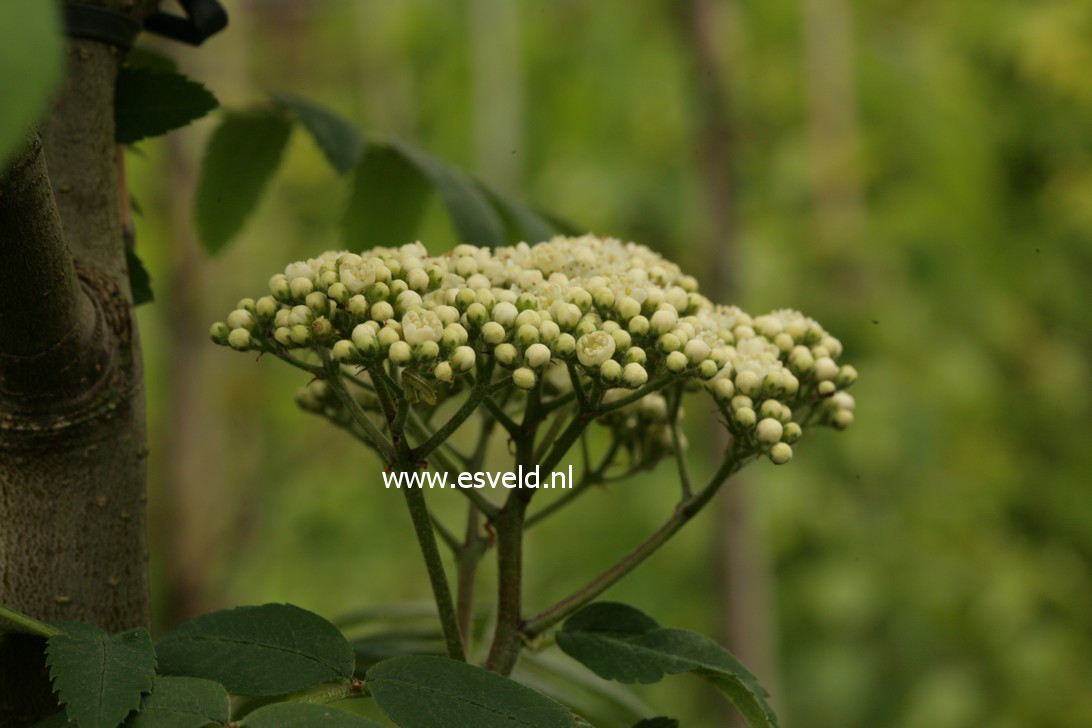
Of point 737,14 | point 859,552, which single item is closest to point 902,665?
point 859,552

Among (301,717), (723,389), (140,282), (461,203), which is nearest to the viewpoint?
(301,717)

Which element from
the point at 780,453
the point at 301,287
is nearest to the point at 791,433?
the point at 780,453

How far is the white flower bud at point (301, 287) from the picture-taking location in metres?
0.74

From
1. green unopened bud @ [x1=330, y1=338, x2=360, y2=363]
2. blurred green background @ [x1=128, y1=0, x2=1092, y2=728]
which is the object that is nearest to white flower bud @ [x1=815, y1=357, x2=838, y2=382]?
green unopened bud @ [x1=330, y1=338, x2=360, y2=363]

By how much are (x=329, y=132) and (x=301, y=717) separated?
1.89ft

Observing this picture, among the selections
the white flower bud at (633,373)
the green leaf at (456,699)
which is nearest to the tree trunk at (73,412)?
the green leaf at (456,699)

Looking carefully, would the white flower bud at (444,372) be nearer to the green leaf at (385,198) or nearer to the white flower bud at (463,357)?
the white flower bud at (463,357)

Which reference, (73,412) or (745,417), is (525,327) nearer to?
(745,417)

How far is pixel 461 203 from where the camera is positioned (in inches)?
40.8

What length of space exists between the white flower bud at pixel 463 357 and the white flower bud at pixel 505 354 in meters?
0.02

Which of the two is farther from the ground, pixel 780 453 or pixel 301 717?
pixel 780 453

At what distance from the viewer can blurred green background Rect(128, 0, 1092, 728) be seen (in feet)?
10.5

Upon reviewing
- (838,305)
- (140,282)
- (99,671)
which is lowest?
(99,671)

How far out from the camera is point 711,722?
3.47 metres
